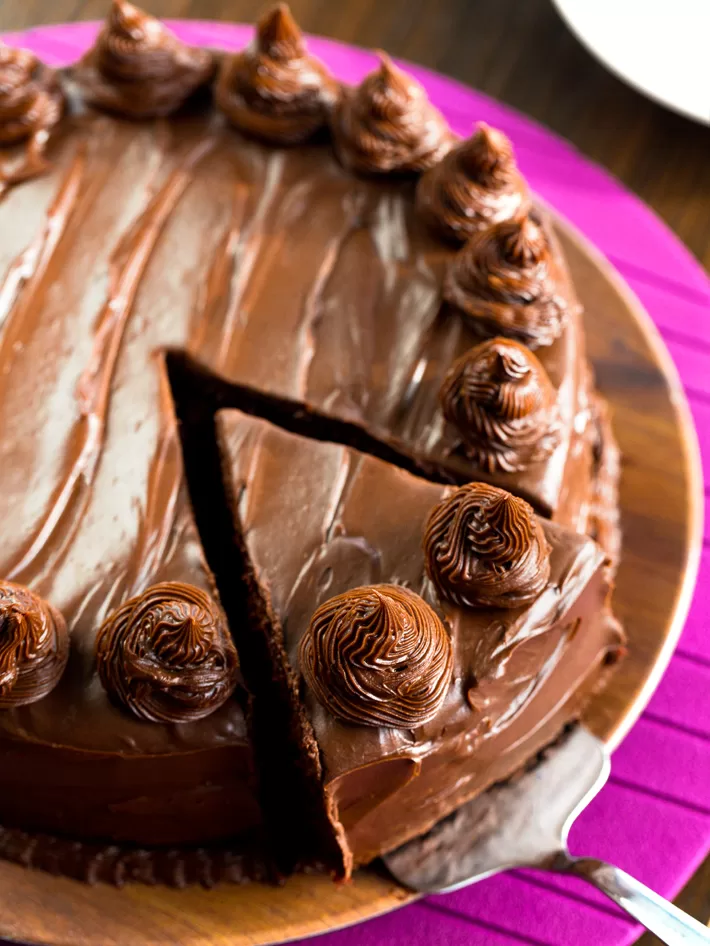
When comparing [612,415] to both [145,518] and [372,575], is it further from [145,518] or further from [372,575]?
[145,518]

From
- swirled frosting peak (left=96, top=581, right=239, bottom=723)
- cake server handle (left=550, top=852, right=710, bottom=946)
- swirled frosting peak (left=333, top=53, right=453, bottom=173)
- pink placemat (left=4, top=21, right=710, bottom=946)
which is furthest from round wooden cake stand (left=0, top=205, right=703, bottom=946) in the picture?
swirled frosting peak (left=333, top=53, right=453, bottom=173)

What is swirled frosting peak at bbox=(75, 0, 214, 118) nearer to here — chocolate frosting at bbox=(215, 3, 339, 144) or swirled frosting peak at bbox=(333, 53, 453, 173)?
chocolate frosting at bbox=(215, 3, 339, 144)

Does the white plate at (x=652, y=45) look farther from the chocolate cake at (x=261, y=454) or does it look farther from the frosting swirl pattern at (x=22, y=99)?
the frosting swirl pattern at (x=22, y=99)

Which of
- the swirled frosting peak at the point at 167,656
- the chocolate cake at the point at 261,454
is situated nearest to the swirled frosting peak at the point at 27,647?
the chocolate cake at the point at 261,454

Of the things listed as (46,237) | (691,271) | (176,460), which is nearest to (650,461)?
(691,271)

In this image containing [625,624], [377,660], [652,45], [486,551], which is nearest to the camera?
[377,660]

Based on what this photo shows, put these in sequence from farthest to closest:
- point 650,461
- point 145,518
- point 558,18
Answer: point 558,18
point 650,461
point 145,518

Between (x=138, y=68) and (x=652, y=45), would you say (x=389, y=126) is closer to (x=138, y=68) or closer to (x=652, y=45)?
(x=138, y=68)

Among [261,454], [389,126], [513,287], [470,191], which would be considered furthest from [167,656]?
[389,126]
